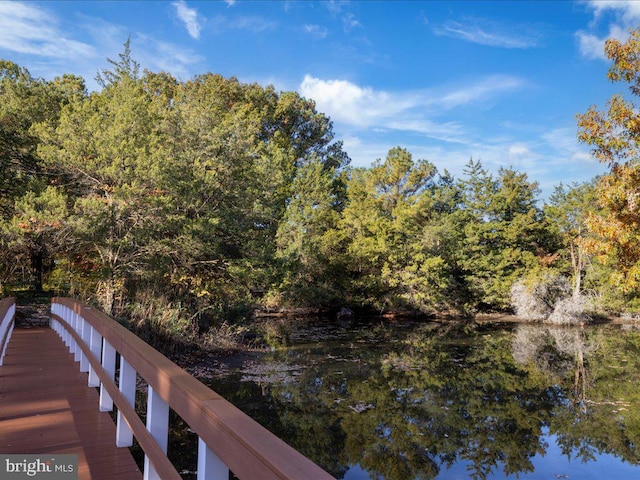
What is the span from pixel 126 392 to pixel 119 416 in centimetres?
23

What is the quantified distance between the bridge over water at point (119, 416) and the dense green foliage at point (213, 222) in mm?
7310

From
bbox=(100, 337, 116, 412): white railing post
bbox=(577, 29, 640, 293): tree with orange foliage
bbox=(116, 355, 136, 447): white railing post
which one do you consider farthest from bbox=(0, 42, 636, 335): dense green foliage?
bbox=(116, 355, 136, 447): white railing post

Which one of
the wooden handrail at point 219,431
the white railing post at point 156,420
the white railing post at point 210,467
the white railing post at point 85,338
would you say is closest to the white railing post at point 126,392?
the wooden handrail at point 219,431

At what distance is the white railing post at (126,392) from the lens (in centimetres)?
316

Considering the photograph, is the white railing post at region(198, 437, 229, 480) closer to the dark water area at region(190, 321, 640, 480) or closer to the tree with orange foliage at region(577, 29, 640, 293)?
the dark water area at region(190, 321, 640, 480)

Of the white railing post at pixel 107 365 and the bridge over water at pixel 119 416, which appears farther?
the white railing post at pixel 107 365

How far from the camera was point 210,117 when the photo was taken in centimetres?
1705

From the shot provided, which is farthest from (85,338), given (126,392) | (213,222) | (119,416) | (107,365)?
(213,222)

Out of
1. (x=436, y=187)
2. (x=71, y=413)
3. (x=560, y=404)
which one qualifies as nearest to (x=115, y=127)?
(x=71, y=413)

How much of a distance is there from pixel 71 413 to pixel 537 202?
108 ft

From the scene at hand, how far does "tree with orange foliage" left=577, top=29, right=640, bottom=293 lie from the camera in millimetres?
11211

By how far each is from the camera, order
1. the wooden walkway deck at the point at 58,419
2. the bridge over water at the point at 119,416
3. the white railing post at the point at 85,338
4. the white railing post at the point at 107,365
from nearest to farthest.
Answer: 1. the bridge over water at the point at 119,416
2. the wooden walkway deck at the point at 58,419
3. the white railing post at the point at 107,365
4. the white railing post at the point at 85,338

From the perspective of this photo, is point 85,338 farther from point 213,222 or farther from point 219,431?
point 213,222

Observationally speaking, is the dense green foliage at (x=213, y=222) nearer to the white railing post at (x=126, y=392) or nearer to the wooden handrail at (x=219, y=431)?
the white railing post at (x=126, y=392)
